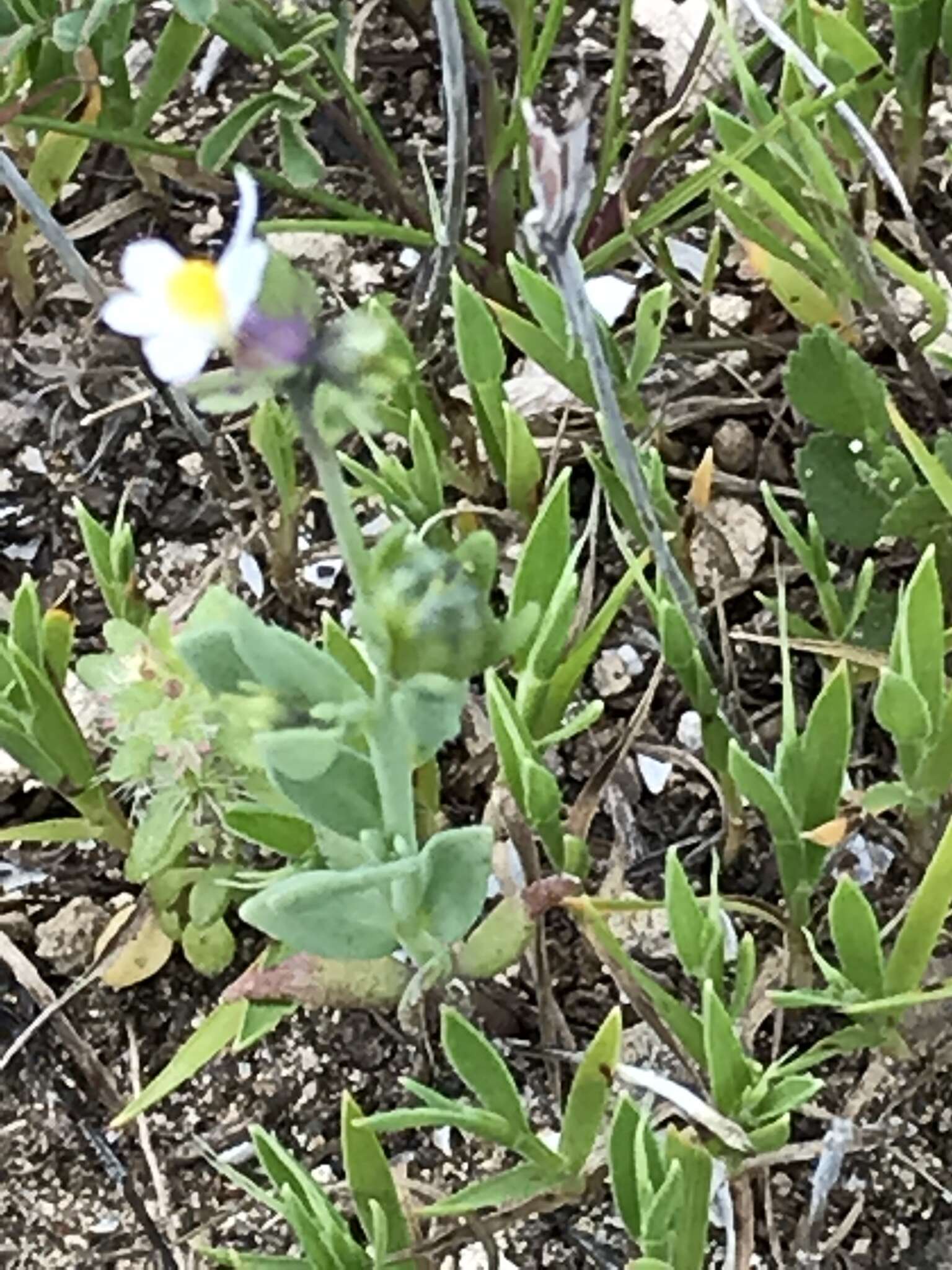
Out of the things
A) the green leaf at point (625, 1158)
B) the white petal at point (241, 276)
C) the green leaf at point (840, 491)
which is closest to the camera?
the white petal at point (241, 276)

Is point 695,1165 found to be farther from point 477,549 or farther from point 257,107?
point 257,107

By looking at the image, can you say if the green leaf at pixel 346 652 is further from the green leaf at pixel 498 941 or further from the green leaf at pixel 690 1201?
the green leaf at pixel 690 1201

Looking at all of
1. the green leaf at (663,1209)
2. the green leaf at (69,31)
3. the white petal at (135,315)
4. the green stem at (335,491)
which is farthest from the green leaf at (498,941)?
the green leaf at (69,31)

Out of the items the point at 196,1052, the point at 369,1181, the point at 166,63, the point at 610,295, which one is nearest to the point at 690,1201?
the point at 369,1181

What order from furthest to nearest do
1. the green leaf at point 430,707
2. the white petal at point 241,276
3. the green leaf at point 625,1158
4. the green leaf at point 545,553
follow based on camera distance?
the green leaf at point 545,553 < the green leaf at point 625,1158 < the green leaf at point 430,707 < the white petal at point 241,276

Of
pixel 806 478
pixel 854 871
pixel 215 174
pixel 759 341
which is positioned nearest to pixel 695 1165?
pixel 854 871

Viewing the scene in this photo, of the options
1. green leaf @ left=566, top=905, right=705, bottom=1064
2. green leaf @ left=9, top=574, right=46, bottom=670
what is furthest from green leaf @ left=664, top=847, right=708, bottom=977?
green leaf @ left=9, top=574, right=46, bottom=670

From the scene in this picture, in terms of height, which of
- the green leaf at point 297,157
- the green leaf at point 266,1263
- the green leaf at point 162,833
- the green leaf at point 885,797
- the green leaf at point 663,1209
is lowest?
the green leaf at point 266,1263
